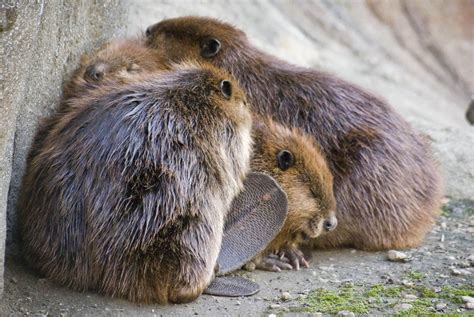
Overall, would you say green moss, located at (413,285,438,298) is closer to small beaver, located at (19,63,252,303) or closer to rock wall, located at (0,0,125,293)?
small beaver, located at (19,63,252,303)

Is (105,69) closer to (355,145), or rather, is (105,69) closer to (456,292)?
(355,145)

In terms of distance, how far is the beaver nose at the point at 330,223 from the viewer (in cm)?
507

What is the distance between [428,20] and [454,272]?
34.2ft

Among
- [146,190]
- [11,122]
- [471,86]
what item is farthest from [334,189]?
[471,86]

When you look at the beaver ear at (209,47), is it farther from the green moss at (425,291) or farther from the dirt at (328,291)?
the green moss at (425,291)

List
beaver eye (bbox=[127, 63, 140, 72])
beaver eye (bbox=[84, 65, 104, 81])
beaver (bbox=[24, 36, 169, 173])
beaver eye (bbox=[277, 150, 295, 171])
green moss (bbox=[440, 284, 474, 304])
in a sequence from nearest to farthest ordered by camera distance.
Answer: green moss (bbox=[440, 284, 474, 304]), beaver (bbox=[24, 36, 169, 173]), beaver eye (bbox=[277, 150, 295, 171]), beaver eye (bbox=[84, 65, 104, 81]), beaver eye (bbox=[127, 63, 140, 72])

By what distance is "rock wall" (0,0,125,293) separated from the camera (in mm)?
3518

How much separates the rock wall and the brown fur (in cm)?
126

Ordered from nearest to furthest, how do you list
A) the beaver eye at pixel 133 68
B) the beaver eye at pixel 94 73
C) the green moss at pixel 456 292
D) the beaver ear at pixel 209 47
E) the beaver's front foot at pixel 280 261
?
the green moss at pixel 456 292
the beaver's front foot at pixel 280 261
the beaver eye at pixel 94 73
the beaver eye at pixel 133 68
the beaver ear at pixel 209 47

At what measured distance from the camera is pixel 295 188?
502 centimetres

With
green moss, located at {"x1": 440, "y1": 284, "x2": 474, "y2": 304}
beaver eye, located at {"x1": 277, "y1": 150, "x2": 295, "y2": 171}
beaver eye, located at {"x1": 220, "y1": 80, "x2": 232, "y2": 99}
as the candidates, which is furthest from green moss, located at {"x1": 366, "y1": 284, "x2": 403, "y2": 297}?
beaver eye, located at {"x1": 220, "y1": 80, "x2": 232, "y2": 99}

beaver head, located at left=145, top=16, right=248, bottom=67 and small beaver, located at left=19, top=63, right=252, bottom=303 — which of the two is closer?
small beaver, located at left=19, top=63, right=252, bottom=303

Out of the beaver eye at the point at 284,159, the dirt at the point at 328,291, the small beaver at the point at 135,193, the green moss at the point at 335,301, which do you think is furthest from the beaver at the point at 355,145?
the small beaver at the point at 135,193

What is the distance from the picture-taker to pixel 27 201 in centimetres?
439
